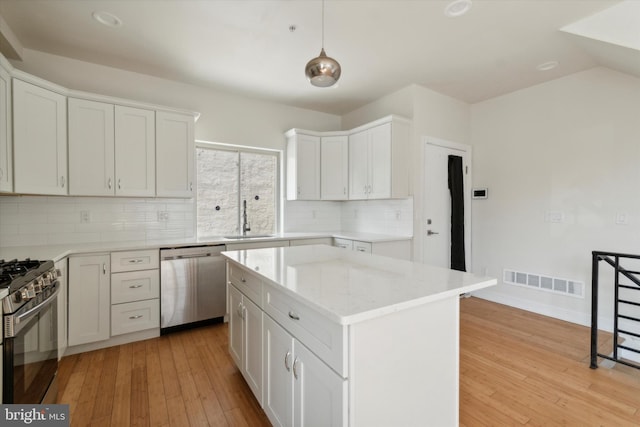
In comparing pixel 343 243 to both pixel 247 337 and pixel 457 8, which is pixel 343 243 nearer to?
pixel 247 337

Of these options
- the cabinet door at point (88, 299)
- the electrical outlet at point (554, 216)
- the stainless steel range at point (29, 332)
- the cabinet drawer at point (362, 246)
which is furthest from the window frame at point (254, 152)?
the electrical outlet at point (554, 216)

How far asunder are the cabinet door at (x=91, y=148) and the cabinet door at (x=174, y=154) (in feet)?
1.43

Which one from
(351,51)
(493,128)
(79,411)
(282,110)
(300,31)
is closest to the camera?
(79,411)

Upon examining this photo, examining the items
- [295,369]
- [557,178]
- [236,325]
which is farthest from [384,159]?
[295,369]

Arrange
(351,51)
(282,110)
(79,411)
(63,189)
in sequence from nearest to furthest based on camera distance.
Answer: (79,411)
(63,189)
(351,51)
(282,110)

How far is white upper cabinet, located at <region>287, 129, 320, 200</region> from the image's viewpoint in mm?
4340

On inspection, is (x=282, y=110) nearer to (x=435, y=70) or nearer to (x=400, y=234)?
(x=435, y=70)

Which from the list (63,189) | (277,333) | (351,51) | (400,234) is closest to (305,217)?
(400,234)

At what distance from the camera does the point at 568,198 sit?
11.5 ft

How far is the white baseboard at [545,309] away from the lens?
3254mm

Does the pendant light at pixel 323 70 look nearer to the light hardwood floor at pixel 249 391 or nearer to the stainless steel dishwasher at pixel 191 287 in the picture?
the light hardwood floor at pixel 249 391

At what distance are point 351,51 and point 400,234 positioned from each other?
2.29 m

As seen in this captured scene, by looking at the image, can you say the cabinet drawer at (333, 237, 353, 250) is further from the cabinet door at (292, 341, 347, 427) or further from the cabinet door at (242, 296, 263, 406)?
the cabinet door at (292, 341, 347, 427)

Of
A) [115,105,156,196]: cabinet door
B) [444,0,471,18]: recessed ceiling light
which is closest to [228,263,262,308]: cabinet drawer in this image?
[115,105,156,196]: cabinet door
